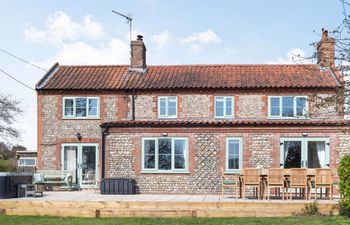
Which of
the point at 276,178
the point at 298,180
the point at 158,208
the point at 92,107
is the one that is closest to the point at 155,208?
the point at 158,208

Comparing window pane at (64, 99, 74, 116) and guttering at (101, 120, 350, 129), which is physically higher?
window pane at (64, 99, 74, 116)

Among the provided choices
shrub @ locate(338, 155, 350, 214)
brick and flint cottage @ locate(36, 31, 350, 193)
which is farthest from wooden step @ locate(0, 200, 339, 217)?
brick and flint cottage @ locate(36, 31, 350, 193)

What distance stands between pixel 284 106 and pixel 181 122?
23.5 feet

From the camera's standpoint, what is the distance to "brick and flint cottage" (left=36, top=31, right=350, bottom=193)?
2097 cm

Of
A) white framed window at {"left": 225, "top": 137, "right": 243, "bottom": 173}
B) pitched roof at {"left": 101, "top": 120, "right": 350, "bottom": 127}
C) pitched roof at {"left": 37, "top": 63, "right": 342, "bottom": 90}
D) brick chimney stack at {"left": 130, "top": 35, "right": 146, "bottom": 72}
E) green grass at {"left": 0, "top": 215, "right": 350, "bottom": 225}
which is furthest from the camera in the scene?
brick chimney stack at {"left": 130, "top": 35, "right": 146, "bottom": 72}

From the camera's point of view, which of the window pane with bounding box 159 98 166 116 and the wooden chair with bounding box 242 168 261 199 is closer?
the wooden chair with bounding box 242 168 261 199

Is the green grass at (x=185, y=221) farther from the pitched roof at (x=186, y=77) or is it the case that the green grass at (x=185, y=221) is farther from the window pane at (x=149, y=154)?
the pitched roof at (x=186, y=77)

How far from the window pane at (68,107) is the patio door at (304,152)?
11.6 metres

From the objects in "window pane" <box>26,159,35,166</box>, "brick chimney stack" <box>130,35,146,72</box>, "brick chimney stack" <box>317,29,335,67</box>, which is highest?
"brick chimney stack" <box>130,35,146,72</box>

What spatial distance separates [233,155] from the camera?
21.2 metres

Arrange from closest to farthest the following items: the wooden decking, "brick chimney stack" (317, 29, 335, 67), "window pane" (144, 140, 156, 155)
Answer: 1. "brick chimney stack" (317, 29, 335, 67)
2. the wooden decking
3. "window pane" (144, 140, 156, 155)

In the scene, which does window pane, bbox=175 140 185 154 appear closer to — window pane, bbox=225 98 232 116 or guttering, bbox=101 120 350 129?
guttering, bbox=101 120 350 129

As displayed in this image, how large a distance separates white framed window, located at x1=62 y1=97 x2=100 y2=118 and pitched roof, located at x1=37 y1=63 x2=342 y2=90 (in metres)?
0.61

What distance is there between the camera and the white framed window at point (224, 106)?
26078 millimetres
